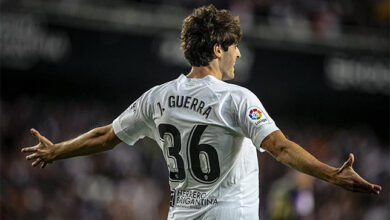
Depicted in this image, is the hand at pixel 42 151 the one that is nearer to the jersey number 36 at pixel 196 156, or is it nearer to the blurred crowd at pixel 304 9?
the jersey number 36 at pixel 196 156

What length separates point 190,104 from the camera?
3707 mm

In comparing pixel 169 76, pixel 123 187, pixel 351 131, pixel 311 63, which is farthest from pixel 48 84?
pixel 351 131

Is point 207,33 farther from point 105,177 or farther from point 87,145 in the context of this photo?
point 105,177

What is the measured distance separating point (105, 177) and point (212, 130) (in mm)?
9316

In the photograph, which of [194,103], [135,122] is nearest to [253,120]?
[194,103]

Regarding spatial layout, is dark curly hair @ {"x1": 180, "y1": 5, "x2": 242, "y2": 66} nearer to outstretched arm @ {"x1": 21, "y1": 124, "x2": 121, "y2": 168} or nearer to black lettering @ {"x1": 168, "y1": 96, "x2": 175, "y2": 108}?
black lettering @ {"x1": 168, "y1": 96, "x2": 175, "y2": 108}

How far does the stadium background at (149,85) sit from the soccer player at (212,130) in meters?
8.25

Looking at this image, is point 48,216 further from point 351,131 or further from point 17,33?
point 351,131

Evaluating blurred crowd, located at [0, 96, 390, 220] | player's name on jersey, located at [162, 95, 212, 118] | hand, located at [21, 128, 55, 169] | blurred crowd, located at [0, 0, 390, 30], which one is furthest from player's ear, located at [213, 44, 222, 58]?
blurred crowd, located at [0, 0, 390, 30]

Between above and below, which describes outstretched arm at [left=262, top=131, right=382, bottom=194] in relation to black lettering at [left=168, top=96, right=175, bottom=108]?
below

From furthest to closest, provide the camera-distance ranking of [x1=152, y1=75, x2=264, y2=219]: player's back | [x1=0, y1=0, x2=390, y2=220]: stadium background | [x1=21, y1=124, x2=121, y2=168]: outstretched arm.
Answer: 1. [x1=0, y1=0, x2=390, y2=220]: stadium background
2. [x1=21, y1=124, x2=121, y2=168]: outstretched arm
3. [x1=152, y1=75, x2=264, y2=219]: player's back

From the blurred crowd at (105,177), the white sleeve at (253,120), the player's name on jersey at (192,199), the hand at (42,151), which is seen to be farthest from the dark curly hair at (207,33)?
the blurred crowd at (105,177)

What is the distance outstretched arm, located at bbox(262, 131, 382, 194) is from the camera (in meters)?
3.27

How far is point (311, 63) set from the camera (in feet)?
50.5
